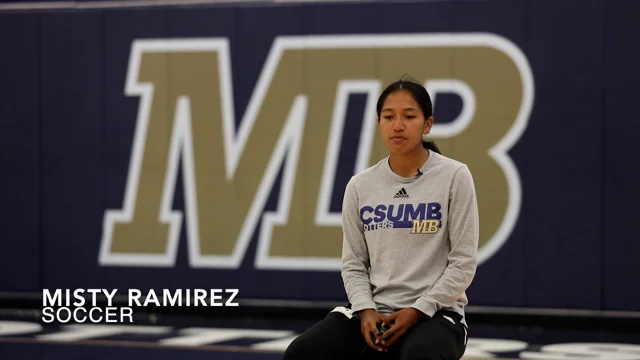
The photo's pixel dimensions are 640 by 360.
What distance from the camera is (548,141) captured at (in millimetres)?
6809

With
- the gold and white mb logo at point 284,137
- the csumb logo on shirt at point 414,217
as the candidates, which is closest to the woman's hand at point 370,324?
the csumb logo on shirt at point 414,217

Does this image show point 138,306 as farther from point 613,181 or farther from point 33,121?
point 613,181

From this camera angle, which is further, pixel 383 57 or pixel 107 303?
pixel 107 303

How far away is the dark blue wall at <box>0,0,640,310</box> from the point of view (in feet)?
Answer: 22.0

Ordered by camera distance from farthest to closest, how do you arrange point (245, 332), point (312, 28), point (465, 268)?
1. point (312, 28)
2. point (245, 332)
3. point (465, 268)

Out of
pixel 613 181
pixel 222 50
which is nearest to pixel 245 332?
pixel 222 50

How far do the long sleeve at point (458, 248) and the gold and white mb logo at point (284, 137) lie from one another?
13.0ft

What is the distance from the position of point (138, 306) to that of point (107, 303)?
272 mm

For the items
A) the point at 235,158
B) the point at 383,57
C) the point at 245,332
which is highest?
the point at 383,57

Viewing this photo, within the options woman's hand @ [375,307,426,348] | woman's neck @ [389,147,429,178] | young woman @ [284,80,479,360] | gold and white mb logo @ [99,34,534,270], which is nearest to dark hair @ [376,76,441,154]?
young woman @ [284,80,479,360]

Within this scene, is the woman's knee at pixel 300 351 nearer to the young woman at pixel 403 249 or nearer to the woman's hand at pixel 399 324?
the young woman at pixel 403 249

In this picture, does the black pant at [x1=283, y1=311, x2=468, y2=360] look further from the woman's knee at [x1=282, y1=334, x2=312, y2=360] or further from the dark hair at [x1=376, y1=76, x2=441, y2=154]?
the dark hair at [x1=376, y1=76, x2=441, y2=154]

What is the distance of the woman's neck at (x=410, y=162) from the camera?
9.96ft

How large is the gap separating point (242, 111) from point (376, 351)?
4.52 m
